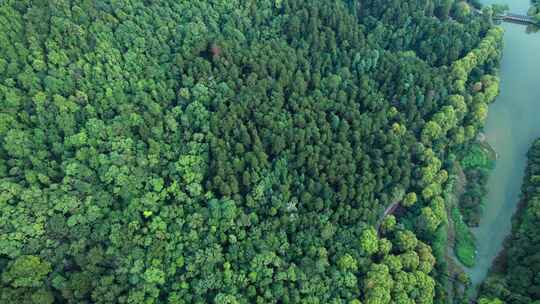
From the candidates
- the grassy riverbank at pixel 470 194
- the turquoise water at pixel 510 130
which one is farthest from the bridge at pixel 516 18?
the grassy riverbank at pixel 470 194

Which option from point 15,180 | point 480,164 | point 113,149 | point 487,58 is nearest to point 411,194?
point 480,164

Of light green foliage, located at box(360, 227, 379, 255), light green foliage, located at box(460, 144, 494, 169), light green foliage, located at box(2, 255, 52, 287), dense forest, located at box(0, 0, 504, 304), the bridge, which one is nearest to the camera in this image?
light green foliage, located at box(2, 255, 52, 287)

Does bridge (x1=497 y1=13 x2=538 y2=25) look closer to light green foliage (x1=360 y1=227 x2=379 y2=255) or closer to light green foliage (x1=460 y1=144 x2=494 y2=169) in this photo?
light green foliage (x1=460 y1=144 x2=494 y2=169)

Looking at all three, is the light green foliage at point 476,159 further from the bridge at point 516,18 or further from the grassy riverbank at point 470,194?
the bridge at point 516,18

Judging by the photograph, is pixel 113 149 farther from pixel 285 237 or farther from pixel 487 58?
pixel 487 58

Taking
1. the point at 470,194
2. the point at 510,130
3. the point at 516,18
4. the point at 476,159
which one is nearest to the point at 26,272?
the point at 470,194

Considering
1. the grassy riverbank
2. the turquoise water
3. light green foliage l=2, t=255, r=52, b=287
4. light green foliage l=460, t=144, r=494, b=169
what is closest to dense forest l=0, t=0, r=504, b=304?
light green foliage l=2, t=255, r=52, b=287
